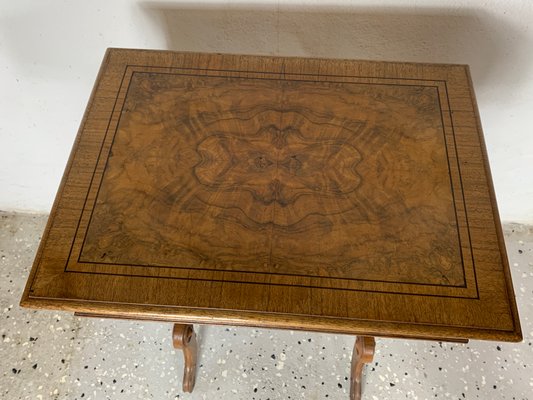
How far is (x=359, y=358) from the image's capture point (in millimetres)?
966

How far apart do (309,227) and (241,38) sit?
0.48 metres

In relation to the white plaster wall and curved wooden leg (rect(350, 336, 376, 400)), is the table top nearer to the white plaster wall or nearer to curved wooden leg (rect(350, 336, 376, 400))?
the white plaster wall

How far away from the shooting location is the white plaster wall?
0.90 m

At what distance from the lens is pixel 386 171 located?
29.1 inches

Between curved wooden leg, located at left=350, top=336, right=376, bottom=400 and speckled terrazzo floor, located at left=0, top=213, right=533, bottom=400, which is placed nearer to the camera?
curved wooden leg, located at left=350, top=336, right=376, bottom=400

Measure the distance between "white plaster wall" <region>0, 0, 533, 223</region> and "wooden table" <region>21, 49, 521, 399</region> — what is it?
12 cm

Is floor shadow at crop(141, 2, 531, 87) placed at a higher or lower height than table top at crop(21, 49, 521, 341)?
higher

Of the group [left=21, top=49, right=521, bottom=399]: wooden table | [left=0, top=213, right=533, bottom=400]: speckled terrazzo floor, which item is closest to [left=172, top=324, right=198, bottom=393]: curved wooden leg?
[left=0, top=213, right=533, bottom=400]: speckled terrazzo floor

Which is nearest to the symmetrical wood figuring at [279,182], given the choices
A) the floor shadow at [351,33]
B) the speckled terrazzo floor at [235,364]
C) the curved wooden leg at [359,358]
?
the floor shadow at [351,33]

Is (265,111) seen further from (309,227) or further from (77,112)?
(77,112)

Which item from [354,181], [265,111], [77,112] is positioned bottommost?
[354,181]

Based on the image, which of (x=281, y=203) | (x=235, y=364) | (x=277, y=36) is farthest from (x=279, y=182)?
(x=235, y=364)

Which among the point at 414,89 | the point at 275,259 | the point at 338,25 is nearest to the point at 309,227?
the point at 275,259

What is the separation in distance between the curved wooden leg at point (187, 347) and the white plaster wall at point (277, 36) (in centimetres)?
58
